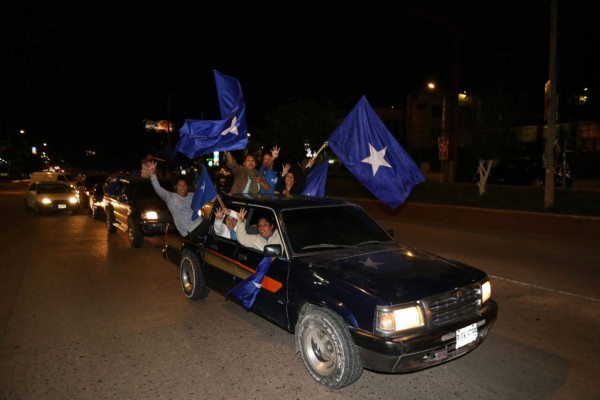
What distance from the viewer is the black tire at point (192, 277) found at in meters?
6.52

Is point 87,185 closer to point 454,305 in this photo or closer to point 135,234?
point 135,234

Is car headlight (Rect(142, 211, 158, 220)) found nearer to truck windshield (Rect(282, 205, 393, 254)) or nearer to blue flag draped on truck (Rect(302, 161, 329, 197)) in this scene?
blue flag draped on truck (Rect(302, 161, 329, 197))

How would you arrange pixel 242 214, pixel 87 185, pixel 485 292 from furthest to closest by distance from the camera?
pixel 87 185
pixel 242 214
pixel 485 292

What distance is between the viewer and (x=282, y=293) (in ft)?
15.2

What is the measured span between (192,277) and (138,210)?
501 centimetres

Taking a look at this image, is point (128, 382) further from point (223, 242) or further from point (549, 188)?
point (549, 188)

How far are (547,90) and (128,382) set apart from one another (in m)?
14.2

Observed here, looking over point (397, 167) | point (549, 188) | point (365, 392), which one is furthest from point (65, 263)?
point (549, 188)

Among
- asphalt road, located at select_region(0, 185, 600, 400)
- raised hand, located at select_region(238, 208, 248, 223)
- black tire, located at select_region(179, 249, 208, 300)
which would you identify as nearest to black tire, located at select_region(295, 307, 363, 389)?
asphalt road, located at select_region(0, 185, 600, 400)

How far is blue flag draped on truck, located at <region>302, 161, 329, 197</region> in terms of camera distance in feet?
26.0

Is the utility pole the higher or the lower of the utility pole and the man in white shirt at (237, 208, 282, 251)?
the higher

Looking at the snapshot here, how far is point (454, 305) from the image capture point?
3990 millimetres

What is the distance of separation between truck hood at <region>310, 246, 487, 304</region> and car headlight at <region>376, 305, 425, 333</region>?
0.08 meters

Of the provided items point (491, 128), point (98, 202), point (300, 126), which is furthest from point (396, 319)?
point (300, 126)
